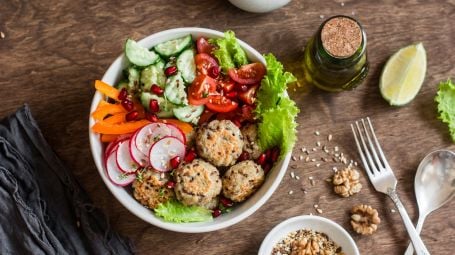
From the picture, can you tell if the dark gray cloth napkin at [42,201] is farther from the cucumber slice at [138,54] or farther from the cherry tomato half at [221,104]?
the cherry tomato half at [221,104]

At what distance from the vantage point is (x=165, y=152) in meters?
2.75

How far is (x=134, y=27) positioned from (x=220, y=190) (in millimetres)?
908

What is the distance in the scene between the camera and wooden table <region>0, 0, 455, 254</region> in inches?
120

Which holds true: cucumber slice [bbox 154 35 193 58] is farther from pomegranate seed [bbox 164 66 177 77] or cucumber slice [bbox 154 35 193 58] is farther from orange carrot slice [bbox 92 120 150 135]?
orange carrot slice [bbox 92 120 150 135]

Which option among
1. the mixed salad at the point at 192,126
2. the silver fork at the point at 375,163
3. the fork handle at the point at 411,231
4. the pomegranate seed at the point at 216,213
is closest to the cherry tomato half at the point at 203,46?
the mixed salad at the point at 192,126

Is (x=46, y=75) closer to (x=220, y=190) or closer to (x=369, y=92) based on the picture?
(x=220, y=190)

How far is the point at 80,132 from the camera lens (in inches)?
120

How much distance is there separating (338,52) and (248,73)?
0.40 m

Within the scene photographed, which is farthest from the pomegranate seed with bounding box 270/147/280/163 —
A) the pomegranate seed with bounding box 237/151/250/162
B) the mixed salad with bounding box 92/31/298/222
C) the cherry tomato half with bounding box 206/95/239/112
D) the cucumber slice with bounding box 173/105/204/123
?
the cucumber slice with bounding box 173/105/204/123

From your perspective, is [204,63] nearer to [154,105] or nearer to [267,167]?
[154,105]

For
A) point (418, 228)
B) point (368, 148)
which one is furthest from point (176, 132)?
point (418, 228)

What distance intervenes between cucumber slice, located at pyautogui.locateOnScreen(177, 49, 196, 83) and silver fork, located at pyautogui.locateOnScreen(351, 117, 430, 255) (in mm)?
836

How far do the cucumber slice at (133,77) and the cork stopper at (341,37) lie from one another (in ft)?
2.67

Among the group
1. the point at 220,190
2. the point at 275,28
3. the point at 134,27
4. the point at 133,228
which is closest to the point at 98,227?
the point at 133,228
